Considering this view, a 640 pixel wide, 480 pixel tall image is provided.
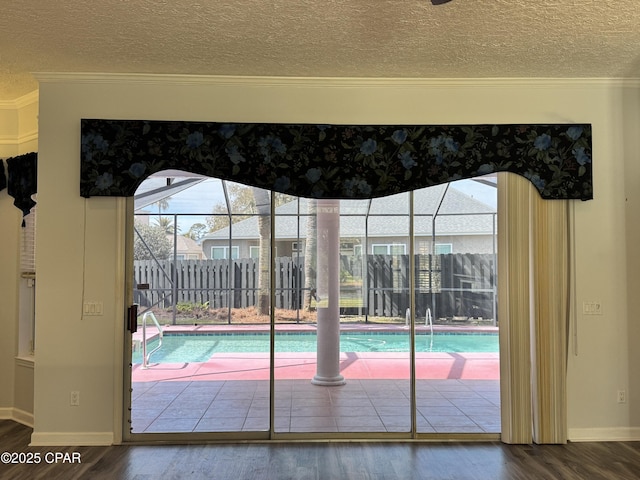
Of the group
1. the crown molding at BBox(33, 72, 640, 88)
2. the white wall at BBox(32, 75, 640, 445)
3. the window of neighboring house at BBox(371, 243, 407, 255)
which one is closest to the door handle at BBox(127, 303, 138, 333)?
the white wall at BBox(32, 75, 640, 445)

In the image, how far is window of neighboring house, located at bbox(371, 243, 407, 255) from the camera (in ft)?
13.6

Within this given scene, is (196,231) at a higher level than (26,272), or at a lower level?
higher

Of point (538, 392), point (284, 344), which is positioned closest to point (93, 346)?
point (284, 344)

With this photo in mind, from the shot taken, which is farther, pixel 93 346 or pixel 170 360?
pixel 170 360

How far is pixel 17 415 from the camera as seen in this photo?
4363 mm

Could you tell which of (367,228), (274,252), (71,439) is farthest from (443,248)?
(71,439)

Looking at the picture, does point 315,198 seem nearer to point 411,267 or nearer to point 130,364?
point 411,267

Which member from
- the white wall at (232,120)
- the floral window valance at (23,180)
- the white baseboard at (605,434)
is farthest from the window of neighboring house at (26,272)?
the white baseboard at (605,434)

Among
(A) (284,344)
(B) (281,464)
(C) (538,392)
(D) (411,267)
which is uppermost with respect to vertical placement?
(D) (411,267)

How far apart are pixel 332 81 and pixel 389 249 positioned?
4.82ft

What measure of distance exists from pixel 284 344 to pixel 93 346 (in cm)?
151

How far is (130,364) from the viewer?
153 inches

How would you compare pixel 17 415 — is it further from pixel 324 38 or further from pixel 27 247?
pixel 324 38

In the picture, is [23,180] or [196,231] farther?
[23,180]
